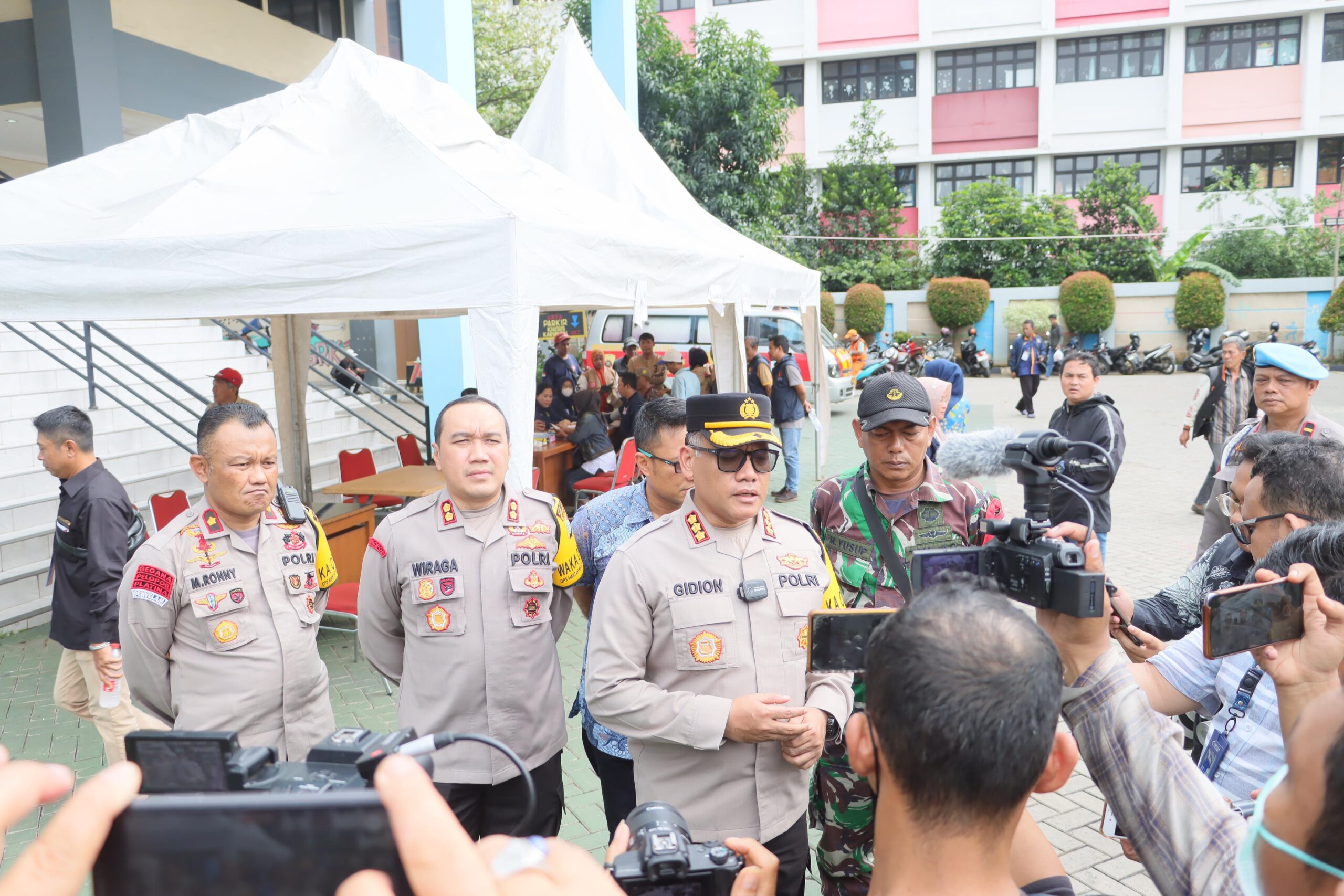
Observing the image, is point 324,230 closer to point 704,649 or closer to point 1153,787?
point 704,649

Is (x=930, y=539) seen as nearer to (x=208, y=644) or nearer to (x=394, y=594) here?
(x=394, y=594)

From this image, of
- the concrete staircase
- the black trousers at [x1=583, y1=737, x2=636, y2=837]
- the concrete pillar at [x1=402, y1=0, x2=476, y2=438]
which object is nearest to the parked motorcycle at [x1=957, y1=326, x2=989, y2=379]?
the concrete staircase

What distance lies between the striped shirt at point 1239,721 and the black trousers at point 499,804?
1.75 m

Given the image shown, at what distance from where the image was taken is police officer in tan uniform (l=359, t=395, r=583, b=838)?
2602mm

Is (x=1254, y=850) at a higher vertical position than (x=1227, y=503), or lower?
higher

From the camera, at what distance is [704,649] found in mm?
2279

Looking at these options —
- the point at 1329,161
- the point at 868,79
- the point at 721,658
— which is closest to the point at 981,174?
the point at 868,79

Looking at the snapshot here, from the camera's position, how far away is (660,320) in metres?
16.0

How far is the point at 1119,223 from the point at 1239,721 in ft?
104

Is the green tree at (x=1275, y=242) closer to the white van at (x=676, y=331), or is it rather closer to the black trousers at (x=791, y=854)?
the white van at (x=676, y=331)

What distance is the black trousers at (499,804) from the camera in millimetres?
2562

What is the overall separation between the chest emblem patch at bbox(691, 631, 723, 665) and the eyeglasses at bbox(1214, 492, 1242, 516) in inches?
72.7

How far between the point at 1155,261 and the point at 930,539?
31122 millimetres

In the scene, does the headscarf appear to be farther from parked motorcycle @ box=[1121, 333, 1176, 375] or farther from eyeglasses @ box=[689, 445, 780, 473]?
parked motorcycle @ box=[1121, 333, 1176, 375]
